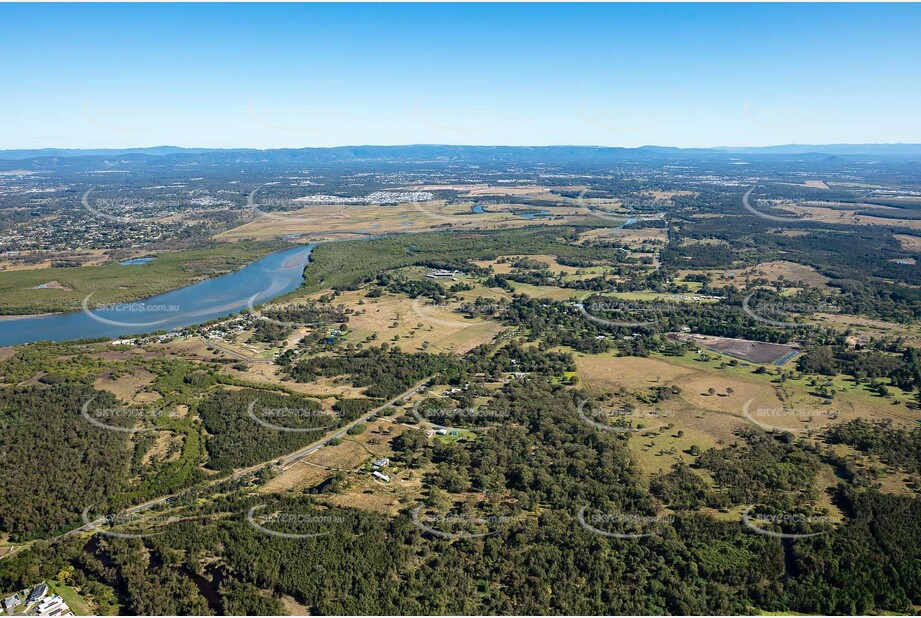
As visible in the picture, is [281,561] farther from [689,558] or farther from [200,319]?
[200,319]

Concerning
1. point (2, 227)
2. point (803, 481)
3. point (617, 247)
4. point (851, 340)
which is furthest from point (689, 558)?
point (2, 227)

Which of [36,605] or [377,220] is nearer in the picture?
[36,605]

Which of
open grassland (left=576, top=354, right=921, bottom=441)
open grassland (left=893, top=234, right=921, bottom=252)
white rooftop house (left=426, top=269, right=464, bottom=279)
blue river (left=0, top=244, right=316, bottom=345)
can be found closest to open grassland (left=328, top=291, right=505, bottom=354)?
open grassland (left=576, top=354, right=921, bottom=441)

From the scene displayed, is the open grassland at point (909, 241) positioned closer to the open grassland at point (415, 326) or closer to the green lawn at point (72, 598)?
the open grassland at point (415, 326)

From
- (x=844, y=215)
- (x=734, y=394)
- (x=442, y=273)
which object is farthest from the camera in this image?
(x=844, y=215)

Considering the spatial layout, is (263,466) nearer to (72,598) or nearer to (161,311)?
(72,598)

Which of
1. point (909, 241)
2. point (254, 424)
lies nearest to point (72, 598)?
point (254, 424)

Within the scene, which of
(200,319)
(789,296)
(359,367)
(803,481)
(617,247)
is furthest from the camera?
(617,247)
